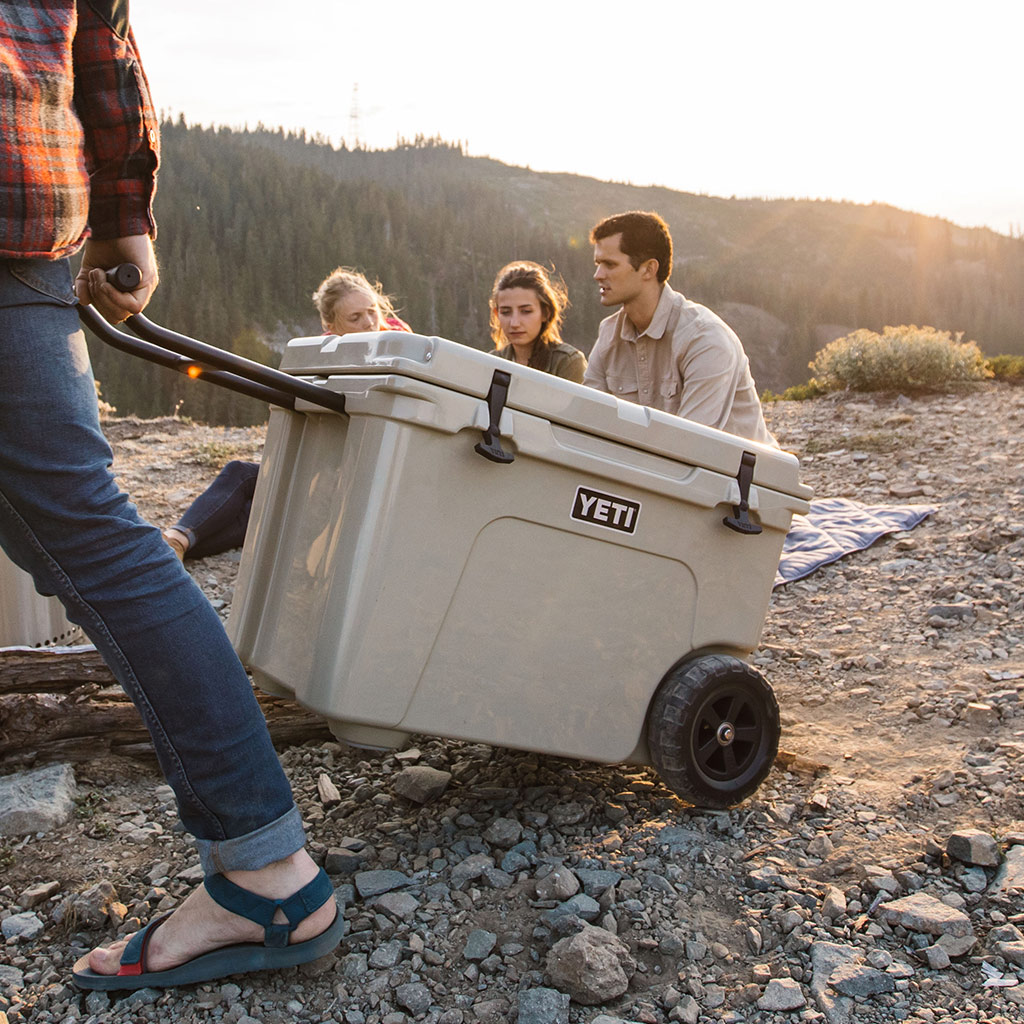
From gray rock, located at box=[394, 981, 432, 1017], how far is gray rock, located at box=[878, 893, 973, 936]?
808 mm

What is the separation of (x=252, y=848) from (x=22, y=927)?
1.99ft

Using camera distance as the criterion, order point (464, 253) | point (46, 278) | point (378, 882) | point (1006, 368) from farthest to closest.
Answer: point (464, 253) < point (1006, 368) < point (378, 882) < point (46, 278)

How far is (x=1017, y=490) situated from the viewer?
15.4 feet

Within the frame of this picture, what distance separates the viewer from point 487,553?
1640 mm

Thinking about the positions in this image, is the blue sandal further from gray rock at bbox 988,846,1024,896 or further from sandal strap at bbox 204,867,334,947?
gray rock at bbox 988,846,1024,896

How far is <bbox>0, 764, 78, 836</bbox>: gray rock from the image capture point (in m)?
1.88

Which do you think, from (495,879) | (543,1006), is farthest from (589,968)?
(495,879)

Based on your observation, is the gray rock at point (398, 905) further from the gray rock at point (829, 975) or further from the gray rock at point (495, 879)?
the gray rock at point (829, 975)

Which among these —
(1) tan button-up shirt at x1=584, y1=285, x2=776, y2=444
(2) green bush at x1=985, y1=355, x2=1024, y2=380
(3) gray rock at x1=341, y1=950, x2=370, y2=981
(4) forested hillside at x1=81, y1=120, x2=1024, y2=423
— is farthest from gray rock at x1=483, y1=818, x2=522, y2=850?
(4) forested hillside at x1=81, y1=120, x2=1024, y2=423

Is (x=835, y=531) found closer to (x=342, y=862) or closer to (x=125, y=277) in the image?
(x=342, y=862)

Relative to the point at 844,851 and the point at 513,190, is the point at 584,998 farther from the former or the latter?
the point at 513,190

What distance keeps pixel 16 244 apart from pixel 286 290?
49.4 metres

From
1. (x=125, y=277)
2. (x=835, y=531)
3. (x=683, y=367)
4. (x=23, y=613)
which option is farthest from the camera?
(x=835, y=531)

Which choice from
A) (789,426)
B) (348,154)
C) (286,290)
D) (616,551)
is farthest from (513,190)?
(616,551)
